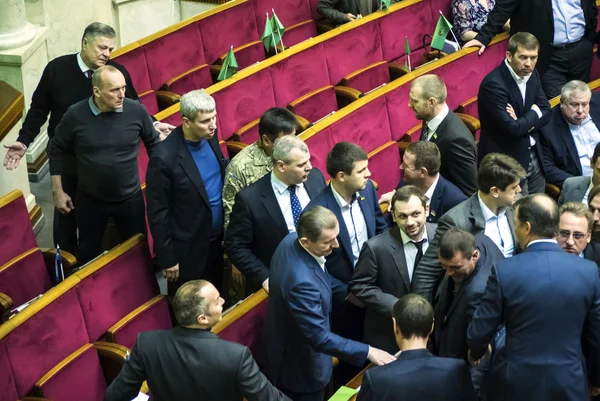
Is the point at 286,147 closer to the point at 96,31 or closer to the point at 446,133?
the point at 446,133

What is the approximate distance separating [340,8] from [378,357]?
102 inches

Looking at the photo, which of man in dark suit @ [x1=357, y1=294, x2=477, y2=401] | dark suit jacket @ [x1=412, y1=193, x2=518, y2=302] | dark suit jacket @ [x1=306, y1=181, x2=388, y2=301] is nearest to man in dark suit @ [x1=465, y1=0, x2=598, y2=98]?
dark suit jacket @ [x1=306, y1=181, x2=388, y2=301]

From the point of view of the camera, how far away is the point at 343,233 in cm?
261

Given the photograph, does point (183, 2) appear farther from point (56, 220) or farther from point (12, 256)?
point (12, 256)

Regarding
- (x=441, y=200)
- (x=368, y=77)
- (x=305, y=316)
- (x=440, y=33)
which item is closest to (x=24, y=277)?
(x=305, y=316)

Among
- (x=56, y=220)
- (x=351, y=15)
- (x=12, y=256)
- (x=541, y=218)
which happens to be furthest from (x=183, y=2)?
(x=541, y=218)

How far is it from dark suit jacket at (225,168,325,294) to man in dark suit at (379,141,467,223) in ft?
1.31

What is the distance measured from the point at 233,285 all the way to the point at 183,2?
8.89 feet

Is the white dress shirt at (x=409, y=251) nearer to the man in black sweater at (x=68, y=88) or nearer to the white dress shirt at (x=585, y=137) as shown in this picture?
the man in black sweater at (x=68, y=88)

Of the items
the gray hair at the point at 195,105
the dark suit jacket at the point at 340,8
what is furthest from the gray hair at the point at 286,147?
the dark suit jacket at the point at 340,8

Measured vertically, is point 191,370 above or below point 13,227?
below

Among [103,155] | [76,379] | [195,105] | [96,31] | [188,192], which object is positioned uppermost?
[96,31]

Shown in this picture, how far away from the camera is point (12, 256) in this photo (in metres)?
2.84

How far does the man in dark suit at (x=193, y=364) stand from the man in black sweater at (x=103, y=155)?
95 centimetres
